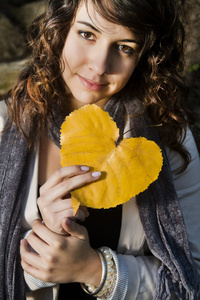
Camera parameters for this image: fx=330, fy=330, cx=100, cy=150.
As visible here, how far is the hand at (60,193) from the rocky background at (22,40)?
824 millimetres

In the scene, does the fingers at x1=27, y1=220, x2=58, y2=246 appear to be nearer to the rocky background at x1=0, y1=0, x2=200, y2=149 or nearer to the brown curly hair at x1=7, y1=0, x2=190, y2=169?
the brown curly hair at x1=7, y1=0, x2=190, y2=169

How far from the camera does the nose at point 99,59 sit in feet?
4.00

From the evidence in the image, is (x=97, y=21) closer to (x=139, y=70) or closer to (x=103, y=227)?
(x=139, y=70)

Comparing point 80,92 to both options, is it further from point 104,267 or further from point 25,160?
point 104,267

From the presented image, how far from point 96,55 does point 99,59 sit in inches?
0.8

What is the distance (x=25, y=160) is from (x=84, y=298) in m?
0.66

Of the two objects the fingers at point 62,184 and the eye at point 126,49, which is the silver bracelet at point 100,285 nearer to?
the fingers at point 62,184

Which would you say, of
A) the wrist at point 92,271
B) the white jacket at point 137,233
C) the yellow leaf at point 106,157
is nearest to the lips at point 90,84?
the yellow leaf at point 106,157

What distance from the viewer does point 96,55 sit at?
1.23 meters

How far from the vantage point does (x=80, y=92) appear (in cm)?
131

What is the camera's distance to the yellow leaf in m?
1.00

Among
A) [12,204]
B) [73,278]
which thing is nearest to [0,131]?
[12,204]

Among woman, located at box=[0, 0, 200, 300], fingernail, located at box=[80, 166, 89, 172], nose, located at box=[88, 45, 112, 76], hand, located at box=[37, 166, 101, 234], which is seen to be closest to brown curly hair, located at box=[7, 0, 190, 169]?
woman, located at box=[0, 0, 200, 300]

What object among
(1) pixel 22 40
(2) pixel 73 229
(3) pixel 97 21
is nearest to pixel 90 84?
(3) pixel 97 21
